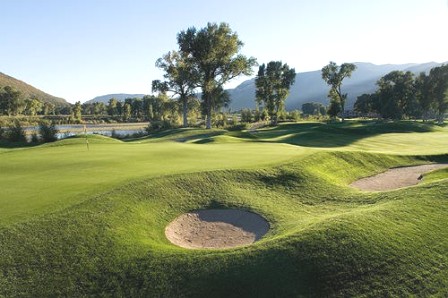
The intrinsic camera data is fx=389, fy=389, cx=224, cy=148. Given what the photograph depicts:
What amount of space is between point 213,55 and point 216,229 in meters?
53.9

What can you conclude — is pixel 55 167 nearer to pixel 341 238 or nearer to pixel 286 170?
pixel 286 170

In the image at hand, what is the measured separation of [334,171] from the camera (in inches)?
891

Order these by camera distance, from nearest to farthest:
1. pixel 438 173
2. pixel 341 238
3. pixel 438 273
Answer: pixel 438 273 < pixel 341 238 < pixel 438 173

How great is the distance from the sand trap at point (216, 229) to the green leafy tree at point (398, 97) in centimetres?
9997

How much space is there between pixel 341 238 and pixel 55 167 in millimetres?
13390

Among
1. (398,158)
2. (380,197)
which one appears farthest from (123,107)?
(380,197)

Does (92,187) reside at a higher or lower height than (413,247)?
higher

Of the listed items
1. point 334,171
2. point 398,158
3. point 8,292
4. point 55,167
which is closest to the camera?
point 8,292

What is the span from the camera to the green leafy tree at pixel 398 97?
102 metres

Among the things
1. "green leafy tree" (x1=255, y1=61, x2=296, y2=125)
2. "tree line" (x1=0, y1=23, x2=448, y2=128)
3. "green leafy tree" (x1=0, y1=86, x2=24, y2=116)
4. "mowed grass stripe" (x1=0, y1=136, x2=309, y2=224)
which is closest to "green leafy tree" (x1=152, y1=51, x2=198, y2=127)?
"tree line" (x1=0, y1=23, x2=448, y2=128)

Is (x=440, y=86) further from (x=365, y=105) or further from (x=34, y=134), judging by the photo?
(x=34, y=134)

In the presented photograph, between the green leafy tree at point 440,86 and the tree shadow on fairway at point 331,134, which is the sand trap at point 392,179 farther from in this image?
Answer: the green leafy tree at point 440,86

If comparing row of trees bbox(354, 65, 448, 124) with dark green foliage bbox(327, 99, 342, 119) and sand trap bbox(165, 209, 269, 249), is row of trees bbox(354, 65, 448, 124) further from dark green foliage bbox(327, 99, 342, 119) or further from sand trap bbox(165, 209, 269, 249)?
sand trap bbox(165, 209, 269, 249)

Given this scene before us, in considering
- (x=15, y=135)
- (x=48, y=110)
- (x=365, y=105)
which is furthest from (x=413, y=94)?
(x=48, y=110)
